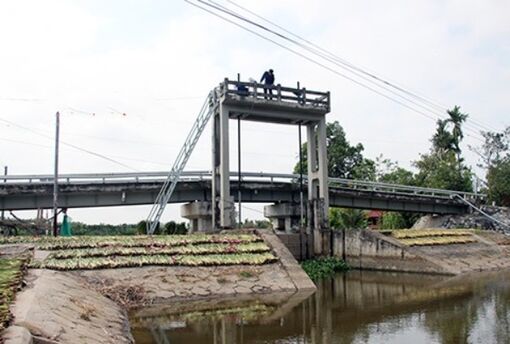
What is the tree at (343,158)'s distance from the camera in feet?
186

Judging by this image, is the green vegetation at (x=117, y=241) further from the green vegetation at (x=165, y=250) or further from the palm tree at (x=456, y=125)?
the palm tree at (x=456, y=125)

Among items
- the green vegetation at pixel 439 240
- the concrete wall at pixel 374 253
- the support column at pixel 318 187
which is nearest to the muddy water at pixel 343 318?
the concrete wall at pixel 374 253

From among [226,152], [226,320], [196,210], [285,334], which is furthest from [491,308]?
[196,210]

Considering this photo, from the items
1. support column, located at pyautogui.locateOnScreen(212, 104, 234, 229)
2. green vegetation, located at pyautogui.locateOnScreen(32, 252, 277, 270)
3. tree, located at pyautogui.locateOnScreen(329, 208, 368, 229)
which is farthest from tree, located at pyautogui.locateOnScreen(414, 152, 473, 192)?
green vegetation, located at pyautogui.locateOnScreen(32, 252, 277, 270)

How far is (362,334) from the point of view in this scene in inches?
384

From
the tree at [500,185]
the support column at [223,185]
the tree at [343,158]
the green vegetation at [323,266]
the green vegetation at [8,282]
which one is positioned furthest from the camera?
the tree at [343,158]

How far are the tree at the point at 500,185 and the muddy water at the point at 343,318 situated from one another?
29438 millimetres

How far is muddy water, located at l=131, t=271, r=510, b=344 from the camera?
9469 mm

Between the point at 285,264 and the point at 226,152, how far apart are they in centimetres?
839

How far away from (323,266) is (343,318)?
11.7 m

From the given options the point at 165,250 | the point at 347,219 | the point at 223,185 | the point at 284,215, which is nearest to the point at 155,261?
the point at 165,250

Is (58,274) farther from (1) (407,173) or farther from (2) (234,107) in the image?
(1) (407,173)

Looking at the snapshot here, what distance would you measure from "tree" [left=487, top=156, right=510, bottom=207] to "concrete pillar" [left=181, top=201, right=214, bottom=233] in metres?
28.1

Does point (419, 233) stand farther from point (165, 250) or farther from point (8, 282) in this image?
point (8, 282)
